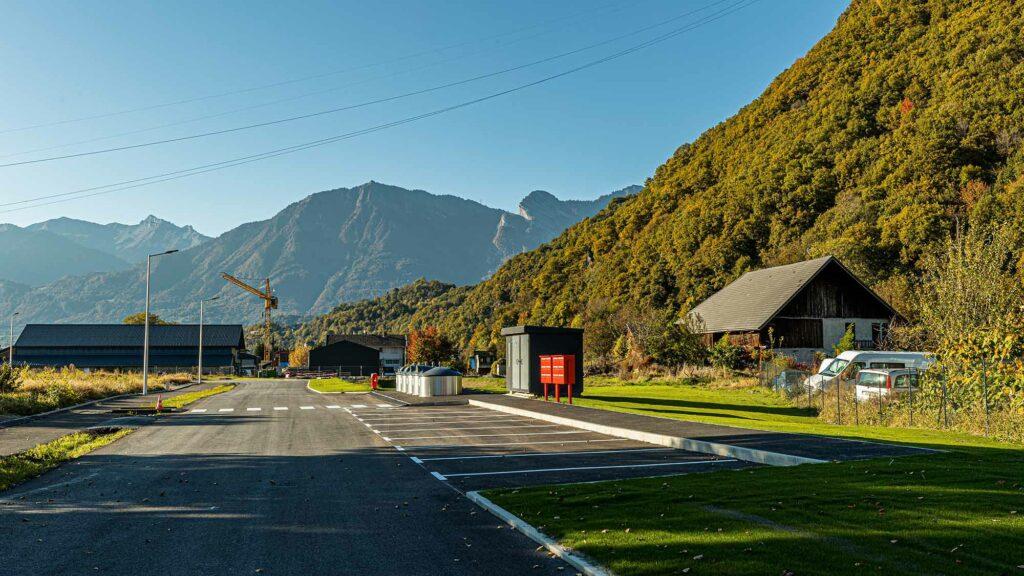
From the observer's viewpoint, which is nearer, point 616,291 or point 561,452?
point 561,452

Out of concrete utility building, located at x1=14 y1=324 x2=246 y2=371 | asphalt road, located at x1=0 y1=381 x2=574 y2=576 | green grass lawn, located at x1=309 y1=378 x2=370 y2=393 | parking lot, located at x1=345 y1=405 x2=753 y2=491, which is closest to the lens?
asphalt road, located at x1=0 y1=381 x2=574 y2=576

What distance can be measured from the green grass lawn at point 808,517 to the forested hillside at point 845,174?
4250cm

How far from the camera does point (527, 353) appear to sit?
33406mm

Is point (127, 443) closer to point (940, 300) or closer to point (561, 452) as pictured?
point (561, 452)

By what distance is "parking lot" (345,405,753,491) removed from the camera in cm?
1195

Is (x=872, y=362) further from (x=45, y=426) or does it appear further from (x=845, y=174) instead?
(x=845, y=174)

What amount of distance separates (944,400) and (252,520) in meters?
15.8

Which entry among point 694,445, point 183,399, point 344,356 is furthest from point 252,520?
point 344,356

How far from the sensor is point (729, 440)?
14.8 m

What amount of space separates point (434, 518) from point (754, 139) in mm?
83980

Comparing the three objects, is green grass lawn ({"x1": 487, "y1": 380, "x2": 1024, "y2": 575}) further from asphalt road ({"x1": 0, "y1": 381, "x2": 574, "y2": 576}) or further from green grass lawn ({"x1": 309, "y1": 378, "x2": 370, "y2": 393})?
green grass lawn ({"x1": 309, "y1": 378, "x2": 370, "y2": 393})

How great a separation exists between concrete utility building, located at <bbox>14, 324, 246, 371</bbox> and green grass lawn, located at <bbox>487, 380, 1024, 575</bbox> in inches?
5091

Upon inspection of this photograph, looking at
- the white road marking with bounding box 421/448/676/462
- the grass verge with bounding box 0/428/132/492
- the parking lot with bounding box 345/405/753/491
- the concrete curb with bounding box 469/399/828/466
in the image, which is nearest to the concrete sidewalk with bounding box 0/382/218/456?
the grass verge with bounding box 0/428/132/492

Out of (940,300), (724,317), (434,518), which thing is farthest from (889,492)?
(724,317)
